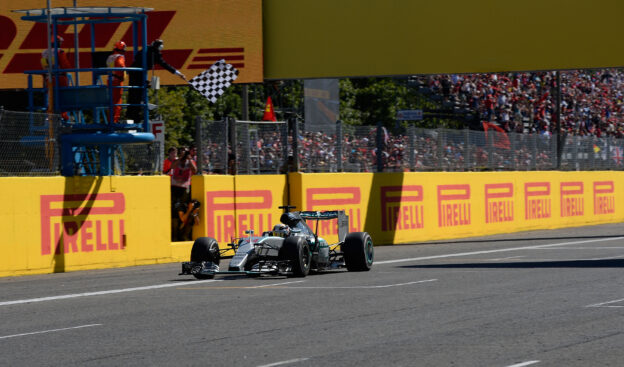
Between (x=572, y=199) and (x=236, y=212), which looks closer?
(x=236, y=212)

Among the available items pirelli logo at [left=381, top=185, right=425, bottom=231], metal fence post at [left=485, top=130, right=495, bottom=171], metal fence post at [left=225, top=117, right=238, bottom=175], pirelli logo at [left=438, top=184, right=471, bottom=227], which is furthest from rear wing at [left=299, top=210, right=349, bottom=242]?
metal fence post at [left=485, top=130, right=495, bottom=171]

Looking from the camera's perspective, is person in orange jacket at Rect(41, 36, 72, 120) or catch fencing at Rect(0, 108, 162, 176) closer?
catch fencing at Rect(0, 108, 162, 176)

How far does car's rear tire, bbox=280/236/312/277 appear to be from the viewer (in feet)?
55.0

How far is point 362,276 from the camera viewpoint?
17438 millimetres

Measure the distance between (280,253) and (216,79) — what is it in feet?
44.8

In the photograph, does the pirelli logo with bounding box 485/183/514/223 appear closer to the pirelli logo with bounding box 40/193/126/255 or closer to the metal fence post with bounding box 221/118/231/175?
the metal fence post with bounding box 221/118/231/175

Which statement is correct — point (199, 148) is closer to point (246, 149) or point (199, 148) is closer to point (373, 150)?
point (246, 149)

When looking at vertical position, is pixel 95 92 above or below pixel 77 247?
above

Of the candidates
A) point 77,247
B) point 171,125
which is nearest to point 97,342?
point 77,247

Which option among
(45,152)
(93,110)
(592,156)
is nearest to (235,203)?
(93,110)

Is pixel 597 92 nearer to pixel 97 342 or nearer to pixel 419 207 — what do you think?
pixel 419 207

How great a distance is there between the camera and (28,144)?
1952 cm

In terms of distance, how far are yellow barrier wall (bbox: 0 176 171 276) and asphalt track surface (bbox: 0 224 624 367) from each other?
22.8 inches

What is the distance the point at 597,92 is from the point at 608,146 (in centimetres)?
1587
